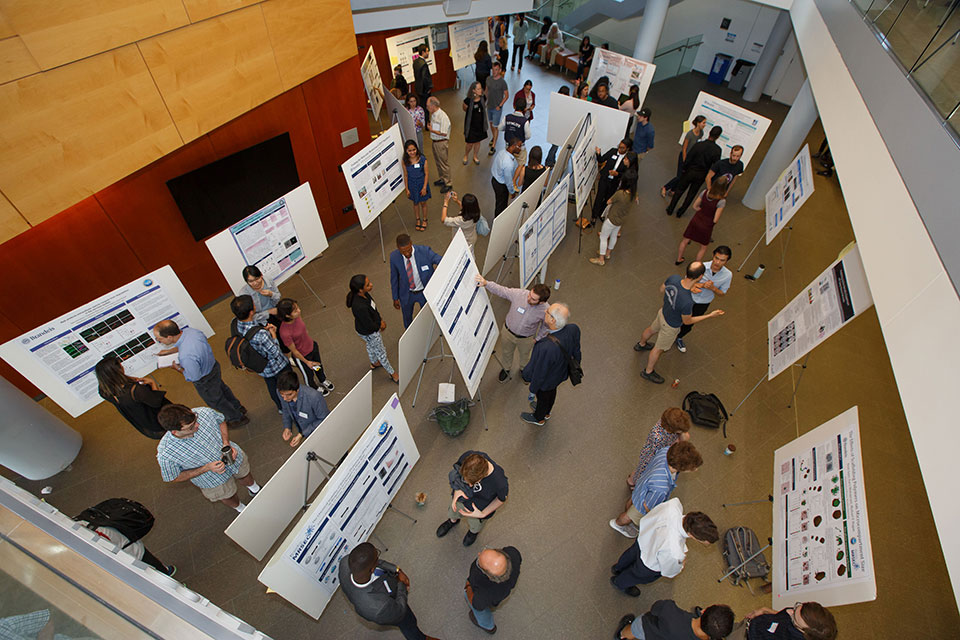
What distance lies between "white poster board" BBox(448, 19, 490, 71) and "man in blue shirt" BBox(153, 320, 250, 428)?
33.2 feet

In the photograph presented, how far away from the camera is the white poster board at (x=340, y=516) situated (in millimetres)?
2873

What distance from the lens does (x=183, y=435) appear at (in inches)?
132

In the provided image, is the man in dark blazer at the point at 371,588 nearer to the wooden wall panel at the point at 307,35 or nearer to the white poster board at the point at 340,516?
the white poster board at the point at 340,516

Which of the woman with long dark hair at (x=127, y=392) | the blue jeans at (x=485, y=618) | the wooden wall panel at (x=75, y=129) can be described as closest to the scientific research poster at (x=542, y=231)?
the blue jeans at (x=485, y=618)

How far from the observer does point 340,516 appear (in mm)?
3223

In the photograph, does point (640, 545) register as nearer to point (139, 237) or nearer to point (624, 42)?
point (139, 237)

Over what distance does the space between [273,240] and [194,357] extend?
1.77 metres

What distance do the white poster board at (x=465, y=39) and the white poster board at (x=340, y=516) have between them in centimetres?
1091

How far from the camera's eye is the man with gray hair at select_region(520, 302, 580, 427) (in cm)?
422

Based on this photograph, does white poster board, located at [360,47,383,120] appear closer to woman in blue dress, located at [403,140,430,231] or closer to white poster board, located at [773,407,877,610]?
woman in blue dress, located at [403,140,430,231]

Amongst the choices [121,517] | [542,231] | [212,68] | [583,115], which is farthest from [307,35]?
[121,517]

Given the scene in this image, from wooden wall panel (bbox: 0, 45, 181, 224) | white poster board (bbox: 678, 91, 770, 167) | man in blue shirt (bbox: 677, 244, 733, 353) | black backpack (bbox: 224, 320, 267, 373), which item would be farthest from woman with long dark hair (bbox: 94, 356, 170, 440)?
white poster board (bbox: 678, 91, 770, 167)

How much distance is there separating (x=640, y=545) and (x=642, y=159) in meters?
8.79

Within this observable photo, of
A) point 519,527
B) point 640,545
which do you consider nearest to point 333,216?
point 519,527
